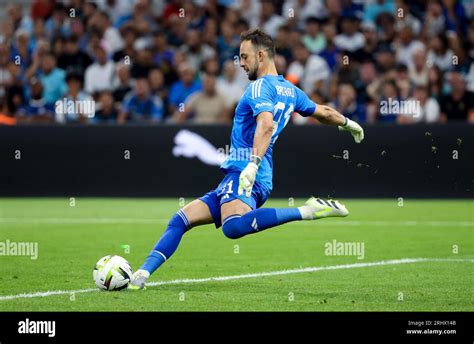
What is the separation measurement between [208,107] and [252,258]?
7544mm

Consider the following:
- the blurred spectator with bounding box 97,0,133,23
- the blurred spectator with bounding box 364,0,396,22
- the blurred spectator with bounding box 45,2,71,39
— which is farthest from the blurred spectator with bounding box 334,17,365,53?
the blurred spectator with bounding box 45,2,71,39

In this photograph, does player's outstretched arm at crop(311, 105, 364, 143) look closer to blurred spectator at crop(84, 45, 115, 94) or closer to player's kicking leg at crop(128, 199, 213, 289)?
player's kicking leg at crop(128, 199, 213, 289)

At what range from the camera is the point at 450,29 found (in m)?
20.1

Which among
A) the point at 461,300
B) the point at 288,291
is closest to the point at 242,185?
the point at 288,291

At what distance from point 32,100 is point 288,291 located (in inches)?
471

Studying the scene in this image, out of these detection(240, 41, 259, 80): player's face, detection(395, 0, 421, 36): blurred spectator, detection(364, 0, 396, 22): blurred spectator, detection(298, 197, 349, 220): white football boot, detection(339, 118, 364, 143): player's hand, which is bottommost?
detection(298, 197, 349, 220): white football boot

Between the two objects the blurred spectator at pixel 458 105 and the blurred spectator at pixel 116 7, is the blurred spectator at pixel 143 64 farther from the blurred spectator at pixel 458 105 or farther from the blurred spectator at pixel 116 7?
the blurred spectator at pixel 458 105

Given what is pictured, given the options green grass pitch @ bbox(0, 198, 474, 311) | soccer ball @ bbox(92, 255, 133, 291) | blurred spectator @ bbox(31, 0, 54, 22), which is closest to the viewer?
green grass pitch @ bbox(0, 198, 474, 311)

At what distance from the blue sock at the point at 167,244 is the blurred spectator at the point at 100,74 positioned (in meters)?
11.2

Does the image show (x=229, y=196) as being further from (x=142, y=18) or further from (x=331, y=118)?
(x=142, y=18)

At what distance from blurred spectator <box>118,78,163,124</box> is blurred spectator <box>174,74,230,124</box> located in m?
0.72

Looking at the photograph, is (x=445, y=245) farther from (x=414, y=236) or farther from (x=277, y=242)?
(x=277, y=242)

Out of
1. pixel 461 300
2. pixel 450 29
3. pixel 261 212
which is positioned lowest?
pixel 461 300

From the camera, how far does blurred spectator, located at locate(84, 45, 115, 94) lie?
794 inches
